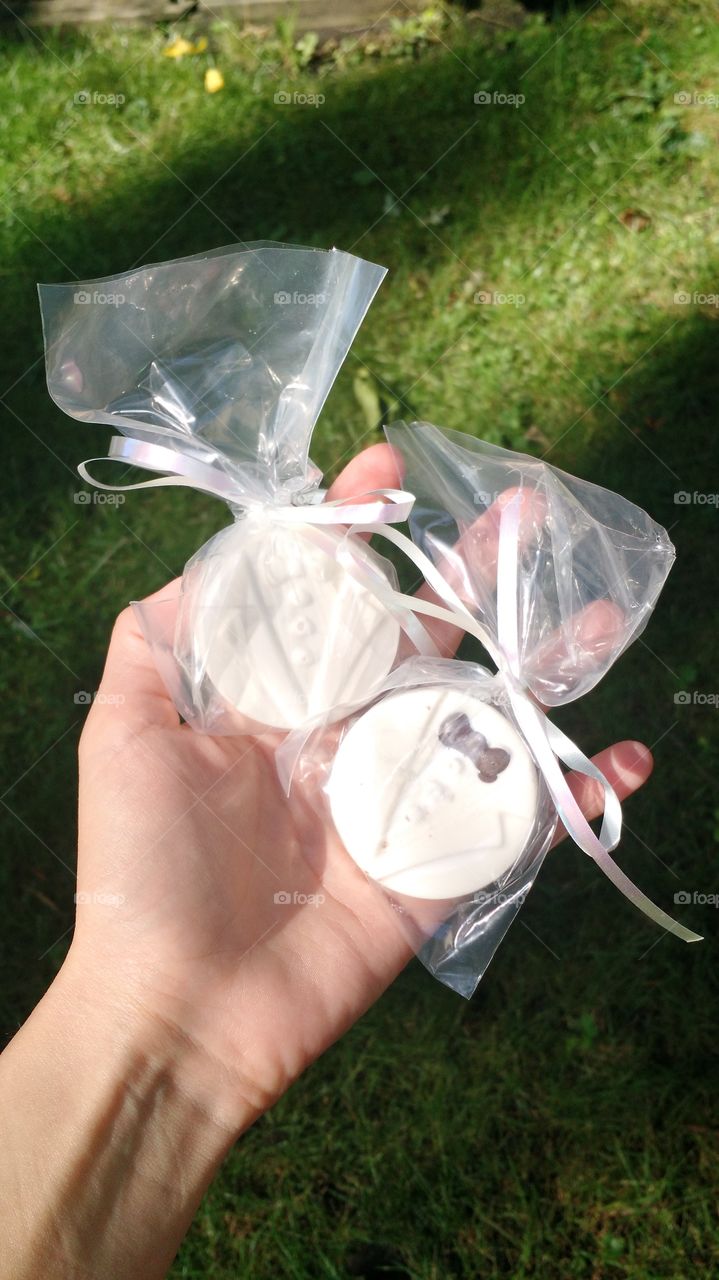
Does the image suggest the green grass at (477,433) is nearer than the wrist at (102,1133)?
No

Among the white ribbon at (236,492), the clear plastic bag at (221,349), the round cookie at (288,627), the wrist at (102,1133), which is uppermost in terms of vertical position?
the clear plastic bag at (221,349)

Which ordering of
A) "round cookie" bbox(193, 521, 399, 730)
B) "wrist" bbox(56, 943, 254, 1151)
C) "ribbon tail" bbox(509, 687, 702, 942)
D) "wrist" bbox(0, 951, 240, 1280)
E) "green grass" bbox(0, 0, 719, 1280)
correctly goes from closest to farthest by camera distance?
"wrist" bbox(0, 951, 240, 1280), "wrist" bbox(56, 943, 254, 1151), "ribbon tail" bbox(509, 687, 702, 942), "round cookie" bbox(193, 521, 399, 730), "green grass" bbox(0, 0, 719, 1280)

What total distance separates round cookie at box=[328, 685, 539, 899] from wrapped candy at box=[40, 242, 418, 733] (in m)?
0.18

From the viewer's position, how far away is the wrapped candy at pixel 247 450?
2541 millimetres

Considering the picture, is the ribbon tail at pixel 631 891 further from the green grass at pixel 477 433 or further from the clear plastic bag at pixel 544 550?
the green grass at pixel 477 433

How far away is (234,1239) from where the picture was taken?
9.94 ft

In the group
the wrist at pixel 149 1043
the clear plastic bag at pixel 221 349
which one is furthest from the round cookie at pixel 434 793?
the clear plastic bag at pixel 221 349

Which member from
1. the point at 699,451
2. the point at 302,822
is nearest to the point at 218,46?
the point at 699,451

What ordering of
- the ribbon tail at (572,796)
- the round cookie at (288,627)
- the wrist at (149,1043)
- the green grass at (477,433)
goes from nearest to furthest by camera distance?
the wrist at (149,1043)
the ribbon tail at (572,796)
the round cookie at (288,627)
the green grass at (477,433)

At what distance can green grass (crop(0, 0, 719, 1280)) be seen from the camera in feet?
10.0

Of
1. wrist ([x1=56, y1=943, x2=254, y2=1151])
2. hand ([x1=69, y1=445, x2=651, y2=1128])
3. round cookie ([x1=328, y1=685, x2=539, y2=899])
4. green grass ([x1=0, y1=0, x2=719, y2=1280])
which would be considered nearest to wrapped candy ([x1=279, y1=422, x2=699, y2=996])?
round cookie ([x1=328, y1=685, x2=539, y2=899])

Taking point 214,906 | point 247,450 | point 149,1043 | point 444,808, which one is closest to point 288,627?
point 247,450

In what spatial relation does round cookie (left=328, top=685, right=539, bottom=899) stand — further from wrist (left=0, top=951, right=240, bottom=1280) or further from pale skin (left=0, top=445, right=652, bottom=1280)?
wrist (left=0, top=951, right=240, bottom=1280)

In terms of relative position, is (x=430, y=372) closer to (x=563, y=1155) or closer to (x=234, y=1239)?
(x=563, y=1155)
